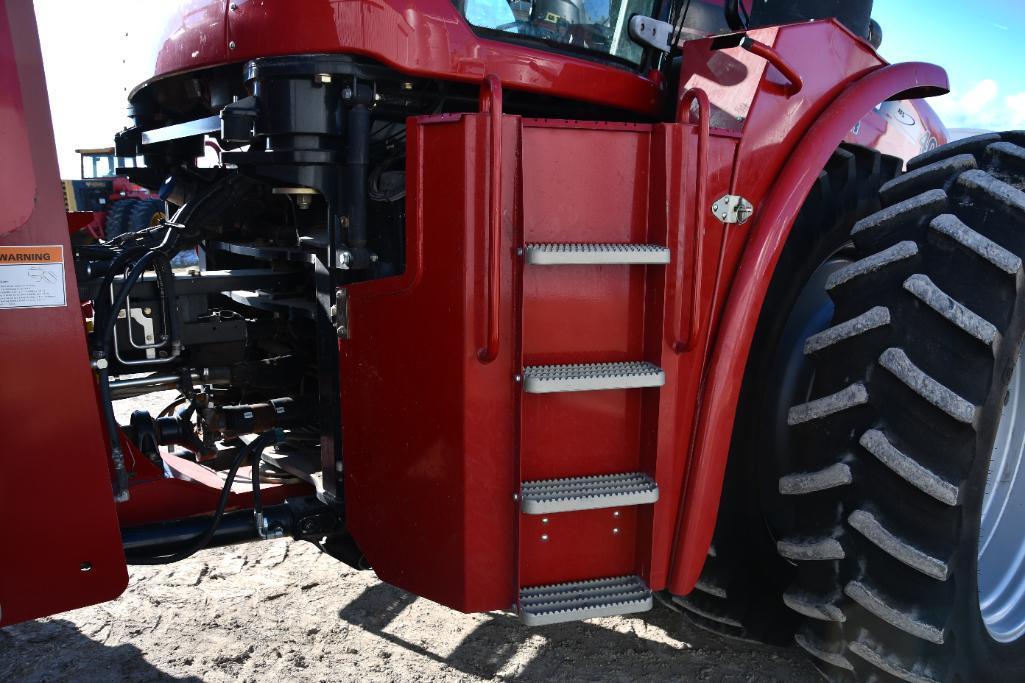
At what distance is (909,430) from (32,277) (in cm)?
205

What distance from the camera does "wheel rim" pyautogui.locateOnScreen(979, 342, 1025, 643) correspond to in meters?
2.54

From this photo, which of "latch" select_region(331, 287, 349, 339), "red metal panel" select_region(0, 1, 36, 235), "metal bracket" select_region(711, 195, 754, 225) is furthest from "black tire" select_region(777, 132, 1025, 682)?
"red metal panel" select_region(0, 1, 36, 235)

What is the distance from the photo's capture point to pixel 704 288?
7.11ft

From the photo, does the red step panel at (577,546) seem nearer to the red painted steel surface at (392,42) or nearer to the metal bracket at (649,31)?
the red painted steel surface at (392,42)

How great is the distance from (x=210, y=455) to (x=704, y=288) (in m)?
1.70

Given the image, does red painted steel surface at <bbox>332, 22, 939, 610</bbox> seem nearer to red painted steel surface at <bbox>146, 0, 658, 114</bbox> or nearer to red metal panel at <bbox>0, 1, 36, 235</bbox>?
red painted steel surface at <bbox>146, 0, 658, 114</bbox>

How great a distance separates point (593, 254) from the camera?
1.95m

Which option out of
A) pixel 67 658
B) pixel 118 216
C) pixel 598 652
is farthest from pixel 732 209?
pixel 118 216

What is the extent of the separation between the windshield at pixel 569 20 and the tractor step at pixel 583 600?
1.49 metres

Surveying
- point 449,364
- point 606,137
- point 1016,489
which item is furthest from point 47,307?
point 1016,489

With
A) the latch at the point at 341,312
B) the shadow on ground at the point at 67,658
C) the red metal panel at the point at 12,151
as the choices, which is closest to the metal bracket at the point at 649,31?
the latch at the point at 341,312

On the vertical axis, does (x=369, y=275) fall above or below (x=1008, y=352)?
above

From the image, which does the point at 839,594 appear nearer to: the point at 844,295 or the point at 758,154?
the point at 844,295

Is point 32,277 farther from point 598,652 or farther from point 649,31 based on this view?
point 598,652
